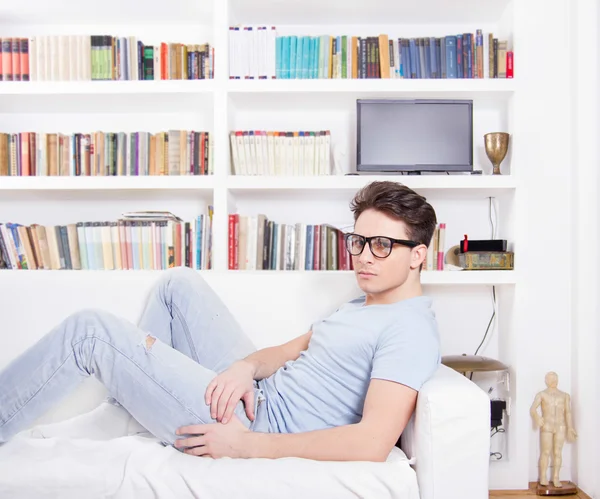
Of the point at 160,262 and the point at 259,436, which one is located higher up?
the point at 160,262

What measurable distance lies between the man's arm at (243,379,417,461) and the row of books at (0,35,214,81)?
5.89ft

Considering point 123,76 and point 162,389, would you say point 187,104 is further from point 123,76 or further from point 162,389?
point 162,389

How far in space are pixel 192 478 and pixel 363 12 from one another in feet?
7.39

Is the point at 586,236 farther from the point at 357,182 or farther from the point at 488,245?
the point at 357,182

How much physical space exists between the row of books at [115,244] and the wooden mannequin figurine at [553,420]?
1.51 meters

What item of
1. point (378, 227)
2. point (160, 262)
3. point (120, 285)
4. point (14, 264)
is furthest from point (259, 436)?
point (14, 264)

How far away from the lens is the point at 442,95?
9.11 feet

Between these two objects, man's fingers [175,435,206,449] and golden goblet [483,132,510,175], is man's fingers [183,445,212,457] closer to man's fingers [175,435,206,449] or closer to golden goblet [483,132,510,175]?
man's fingers [175,435,206,449]

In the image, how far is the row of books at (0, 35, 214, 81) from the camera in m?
2.76

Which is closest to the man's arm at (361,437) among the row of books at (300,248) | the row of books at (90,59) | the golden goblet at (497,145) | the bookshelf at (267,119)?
the bookshelf at (267,119)

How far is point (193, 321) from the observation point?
190 centimetres

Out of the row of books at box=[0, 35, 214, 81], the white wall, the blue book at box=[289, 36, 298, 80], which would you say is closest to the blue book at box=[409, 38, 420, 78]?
the blue book at box=[289, 36, 298, 80]

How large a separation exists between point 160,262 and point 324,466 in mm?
1548

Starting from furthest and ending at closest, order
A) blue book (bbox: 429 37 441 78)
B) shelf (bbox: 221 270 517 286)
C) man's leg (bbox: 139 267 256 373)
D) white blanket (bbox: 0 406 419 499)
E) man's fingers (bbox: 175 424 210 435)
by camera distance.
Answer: blue book (bbox: 429 37 441 78) < shelf (bbox: 221 270 517 286) < man's leg (bbox: 139 267 256 373) < man's fingers (bbox: 175 424 210 435) < white blanket (bbox: 0 406 419 499)
